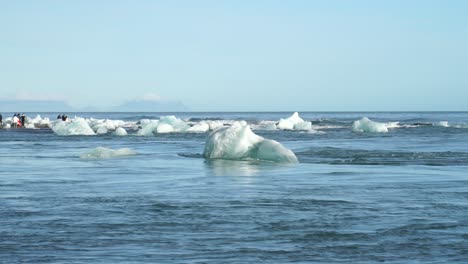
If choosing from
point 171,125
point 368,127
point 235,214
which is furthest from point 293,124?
point 235,214

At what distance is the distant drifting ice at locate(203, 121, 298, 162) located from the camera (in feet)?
61.7

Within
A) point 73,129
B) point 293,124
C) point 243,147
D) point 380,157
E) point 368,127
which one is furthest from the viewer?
point 293,124

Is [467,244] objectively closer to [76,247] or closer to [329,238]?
[329,238]

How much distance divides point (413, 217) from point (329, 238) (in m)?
1.86

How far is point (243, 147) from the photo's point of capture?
19.5 m

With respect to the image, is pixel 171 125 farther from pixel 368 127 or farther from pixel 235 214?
pixel 235 214

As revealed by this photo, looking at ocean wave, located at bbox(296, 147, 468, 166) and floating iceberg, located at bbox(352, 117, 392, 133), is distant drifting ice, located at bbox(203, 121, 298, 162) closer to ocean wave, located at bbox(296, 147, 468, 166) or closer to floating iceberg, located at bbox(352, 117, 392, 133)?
ocean wave, located at bbox(296, 147, 468, 166)

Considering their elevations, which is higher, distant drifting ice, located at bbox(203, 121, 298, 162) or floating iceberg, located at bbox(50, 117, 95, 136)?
distant drifting ice, located at bbox(203, 121, 298, 162)

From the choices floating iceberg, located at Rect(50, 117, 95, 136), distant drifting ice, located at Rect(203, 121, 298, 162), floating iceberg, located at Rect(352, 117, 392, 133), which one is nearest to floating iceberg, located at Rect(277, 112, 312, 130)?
floating iceberg, located at Rect(352, 117, 392, 133)

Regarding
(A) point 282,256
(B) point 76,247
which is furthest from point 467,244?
(B) point 76,247

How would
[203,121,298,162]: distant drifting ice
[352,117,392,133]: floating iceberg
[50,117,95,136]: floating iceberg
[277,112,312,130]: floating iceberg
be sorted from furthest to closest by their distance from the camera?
1. [277,112,312,130]: floating iceberg
2. [352,117,392,133]: floating iceberg
3. [50,117,95,136]: floating iceberg
4. [203,121,298,162]: distant drifting ice

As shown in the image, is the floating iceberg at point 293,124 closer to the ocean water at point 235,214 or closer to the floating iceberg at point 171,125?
the floating iceberg at point 171,125

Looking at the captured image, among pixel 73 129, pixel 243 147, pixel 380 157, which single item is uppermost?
pixel 243 147

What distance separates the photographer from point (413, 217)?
379 inches
